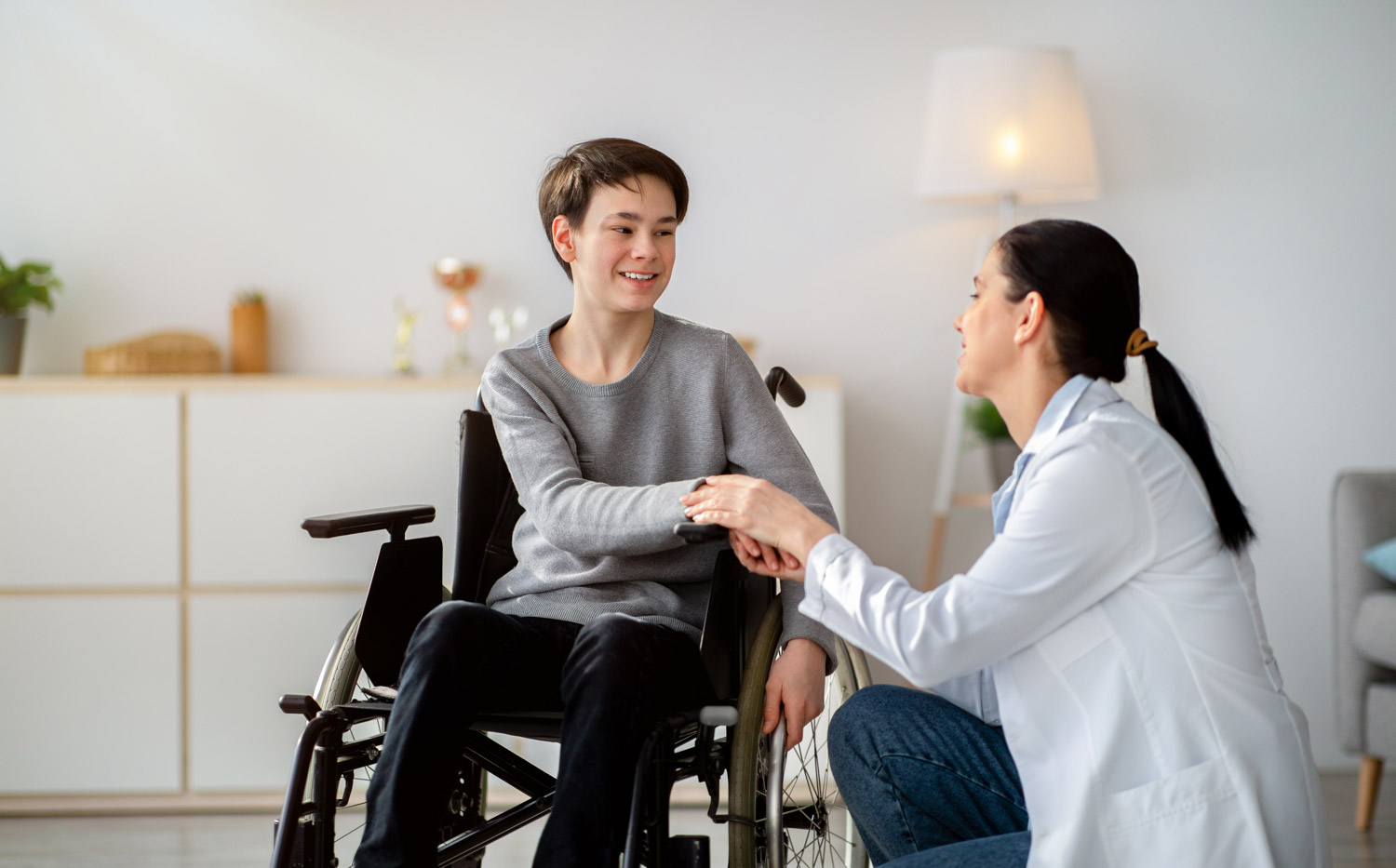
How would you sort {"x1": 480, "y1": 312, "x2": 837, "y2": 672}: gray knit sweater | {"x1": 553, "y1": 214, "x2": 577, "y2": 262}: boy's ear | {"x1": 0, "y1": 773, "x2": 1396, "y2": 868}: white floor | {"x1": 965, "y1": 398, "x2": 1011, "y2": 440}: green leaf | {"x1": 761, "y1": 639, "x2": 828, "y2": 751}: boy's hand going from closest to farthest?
{"x1": 761, "y1": 639, "x2": 828, "y2": 751}: boy's hand < {"x1": 480, "y1": 312, "x2": 837, "y2": 672}: gray knit sweater < {"x1": 553, "y1": 214, "x2": 577, "y2": 262}: boy's ear < {"x1": 0, "y1": 773, "x2": 1396, "y2": 868}: white floor < {"x1": 965, "y1": 398, "x2": 1011, "y2": 440}: green leaf

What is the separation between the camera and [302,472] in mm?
2826

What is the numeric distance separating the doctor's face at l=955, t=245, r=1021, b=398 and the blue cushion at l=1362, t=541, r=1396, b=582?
1.61 meters

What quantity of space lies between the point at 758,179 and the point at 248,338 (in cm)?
138

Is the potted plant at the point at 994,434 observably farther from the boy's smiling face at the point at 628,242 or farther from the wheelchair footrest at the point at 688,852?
the wheelchair footrest at the point at 688,852

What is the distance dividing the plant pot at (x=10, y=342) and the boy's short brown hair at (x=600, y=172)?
1.91 m

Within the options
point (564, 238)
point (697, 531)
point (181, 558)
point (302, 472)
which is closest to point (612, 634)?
point (697, 531)

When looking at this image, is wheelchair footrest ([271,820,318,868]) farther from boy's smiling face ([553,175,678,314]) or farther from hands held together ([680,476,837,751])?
boy's smiling face ([553,175,678,314])

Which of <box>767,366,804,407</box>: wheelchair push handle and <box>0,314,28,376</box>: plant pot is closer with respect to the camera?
<box>767,366,804,407</box>: wheelchair push handle

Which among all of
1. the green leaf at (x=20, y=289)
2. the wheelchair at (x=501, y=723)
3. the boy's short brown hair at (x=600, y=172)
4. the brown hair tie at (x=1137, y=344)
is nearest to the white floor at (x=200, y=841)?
the wheelchair at (x=501, y=723)

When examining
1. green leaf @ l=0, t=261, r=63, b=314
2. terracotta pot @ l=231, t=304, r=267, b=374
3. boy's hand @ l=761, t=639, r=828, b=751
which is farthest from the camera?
terracotta pot @ l=231, t=304, r=267, b=374

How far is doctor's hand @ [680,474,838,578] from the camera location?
1358 millimetres

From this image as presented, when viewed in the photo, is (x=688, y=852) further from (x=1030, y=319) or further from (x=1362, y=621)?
(x=1362, y=621)

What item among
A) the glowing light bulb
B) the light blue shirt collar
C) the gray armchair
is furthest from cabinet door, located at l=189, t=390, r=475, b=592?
the gray armchair

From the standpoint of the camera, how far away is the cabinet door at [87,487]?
2.80 m
